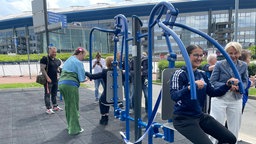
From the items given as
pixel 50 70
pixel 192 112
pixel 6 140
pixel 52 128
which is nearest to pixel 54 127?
pixel 52 128

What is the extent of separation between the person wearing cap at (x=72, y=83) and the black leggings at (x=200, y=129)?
2.33m

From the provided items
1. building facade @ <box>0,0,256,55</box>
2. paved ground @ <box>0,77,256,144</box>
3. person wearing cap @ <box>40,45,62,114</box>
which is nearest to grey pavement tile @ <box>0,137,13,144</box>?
paved ground @ <box>0,77,256,144</box>

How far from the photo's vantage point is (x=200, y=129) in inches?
98.1

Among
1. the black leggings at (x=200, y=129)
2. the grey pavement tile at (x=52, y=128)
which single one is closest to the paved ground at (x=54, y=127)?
the grey pavement tile at (x=52, y=128)

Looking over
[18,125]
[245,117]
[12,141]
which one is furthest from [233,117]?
[18,125]

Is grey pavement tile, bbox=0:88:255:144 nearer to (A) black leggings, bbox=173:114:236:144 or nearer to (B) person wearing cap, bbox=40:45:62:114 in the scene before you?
(B) person wearing cap, bbox=40:45:62:114

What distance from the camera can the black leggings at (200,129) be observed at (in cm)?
243

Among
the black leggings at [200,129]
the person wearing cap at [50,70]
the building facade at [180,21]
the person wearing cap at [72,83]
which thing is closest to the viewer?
the black leggings at [200,129]

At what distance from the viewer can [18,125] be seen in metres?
5.32

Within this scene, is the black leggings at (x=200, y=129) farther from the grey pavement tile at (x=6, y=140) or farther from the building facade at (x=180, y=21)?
the building facade at (x=180, y=21)

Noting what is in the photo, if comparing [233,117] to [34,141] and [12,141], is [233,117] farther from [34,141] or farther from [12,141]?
[12,141]

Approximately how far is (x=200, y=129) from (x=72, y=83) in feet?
8.58

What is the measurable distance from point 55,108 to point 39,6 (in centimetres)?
466

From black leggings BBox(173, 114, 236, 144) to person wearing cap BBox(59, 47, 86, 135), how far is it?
2.33 metres
